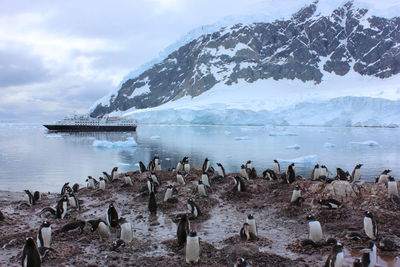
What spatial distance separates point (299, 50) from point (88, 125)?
112718mm

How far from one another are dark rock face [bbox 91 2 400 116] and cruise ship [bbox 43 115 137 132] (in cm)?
6959

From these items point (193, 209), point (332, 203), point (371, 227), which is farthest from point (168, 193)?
point (371, 227)

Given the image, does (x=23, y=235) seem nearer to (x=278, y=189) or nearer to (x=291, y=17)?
(x=278, y=189)

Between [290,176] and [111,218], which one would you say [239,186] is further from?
[111,218]

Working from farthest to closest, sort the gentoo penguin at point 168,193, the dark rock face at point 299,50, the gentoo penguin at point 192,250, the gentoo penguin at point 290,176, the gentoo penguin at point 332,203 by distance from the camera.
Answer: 1. the dark rock face at point 299,50
2. the gentoo penguin at point 290,176
3. the gentoo penguin at point 168,193
4. the gentoo penguin at point 332,203
5. the gentoo penguin at point 192,250

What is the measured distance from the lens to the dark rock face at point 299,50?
6521 inches

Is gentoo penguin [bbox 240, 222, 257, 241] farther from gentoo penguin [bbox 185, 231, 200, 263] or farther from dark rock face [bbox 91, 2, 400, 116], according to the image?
dark rock face [bbox 91, 2, 400, 116]

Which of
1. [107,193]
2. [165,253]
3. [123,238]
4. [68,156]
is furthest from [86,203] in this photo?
[68,156]

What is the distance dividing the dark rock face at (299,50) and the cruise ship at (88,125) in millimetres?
69593

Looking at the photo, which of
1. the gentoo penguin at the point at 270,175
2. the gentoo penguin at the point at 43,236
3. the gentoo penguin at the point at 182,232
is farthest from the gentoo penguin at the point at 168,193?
the gentoo penguin at the point at 43,236

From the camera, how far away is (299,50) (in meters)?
178

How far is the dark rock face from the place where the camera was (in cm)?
16562

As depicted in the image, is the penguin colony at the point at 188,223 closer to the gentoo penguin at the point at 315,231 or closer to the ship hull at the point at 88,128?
the gentoo penguin at the point at 315,231

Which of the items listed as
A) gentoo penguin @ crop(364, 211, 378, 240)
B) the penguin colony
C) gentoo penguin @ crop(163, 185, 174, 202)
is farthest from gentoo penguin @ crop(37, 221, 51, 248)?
gentoo penguin @ crop(364, 211, 378, 240)
